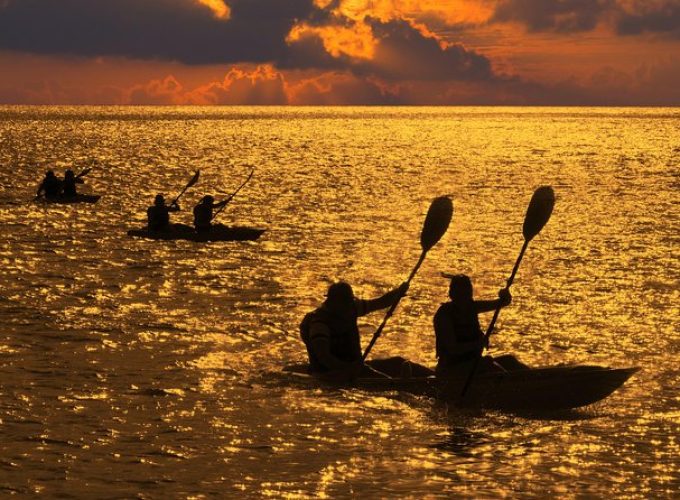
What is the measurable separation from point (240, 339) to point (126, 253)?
43.7ft

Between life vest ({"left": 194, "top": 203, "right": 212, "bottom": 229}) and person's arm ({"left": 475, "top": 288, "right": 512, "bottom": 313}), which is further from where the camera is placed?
life vest ({"left": 194, "top": 203, "right": 212, "bottom": 229})

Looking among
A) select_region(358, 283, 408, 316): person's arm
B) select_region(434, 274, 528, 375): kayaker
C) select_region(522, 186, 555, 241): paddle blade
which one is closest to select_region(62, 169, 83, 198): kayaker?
select_region(522, 186, 555, 241): paddle blade

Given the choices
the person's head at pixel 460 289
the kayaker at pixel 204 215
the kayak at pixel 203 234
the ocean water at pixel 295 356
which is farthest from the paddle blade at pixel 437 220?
the kayak at pixel 203 234

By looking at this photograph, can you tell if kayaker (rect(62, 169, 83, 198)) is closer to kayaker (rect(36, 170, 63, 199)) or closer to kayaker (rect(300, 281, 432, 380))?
kayaker (rect(36, 170, 63, 199))

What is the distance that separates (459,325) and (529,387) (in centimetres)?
120

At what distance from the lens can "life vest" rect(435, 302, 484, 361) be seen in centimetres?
1588

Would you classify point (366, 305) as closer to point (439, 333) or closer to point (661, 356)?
point (439, 333)

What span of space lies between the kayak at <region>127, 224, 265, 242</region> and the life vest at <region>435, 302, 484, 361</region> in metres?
19.9

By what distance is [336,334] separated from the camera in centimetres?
1669

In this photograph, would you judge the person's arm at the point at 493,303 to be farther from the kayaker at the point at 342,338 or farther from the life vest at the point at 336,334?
the life vest at the point at 336,334

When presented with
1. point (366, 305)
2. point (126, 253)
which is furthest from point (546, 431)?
point (126, 253)

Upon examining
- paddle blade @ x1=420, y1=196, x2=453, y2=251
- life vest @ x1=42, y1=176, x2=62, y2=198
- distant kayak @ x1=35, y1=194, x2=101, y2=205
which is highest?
paddle blade @ x1=420, y1=196, x2=453, y2=251

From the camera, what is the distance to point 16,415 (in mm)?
16078

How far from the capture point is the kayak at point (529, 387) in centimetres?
1570
